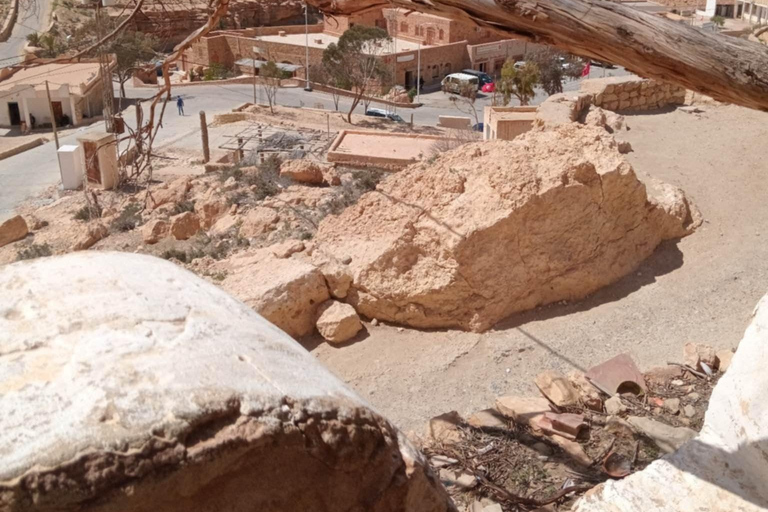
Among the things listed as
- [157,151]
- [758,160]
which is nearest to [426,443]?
[758,160]

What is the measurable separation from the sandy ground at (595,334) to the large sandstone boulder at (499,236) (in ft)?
0.65

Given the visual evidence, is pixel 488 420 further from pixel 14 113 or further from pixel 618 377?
pixel 14 113

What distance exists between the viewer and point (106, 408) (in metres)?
1.68

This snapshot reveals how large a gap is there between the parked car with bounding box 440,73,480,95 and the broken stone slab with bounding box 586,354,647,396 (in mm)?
28463

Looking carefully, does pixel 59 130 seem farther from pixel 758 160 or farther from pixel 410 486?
pixel 410 486

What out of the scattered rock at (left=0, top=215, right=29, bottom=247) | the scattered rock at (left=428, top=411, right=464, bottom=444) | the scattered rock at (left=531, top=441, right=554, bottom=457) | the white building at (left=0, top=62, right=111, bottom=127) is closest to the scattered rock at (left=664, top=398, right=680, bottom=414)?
the scattered rock at (left=531, top=441, right=554, bottom=457)

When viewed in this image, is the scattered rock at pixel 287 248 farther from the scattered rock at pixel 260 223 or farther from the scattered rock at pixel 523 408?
the scattered rock at pixel 523 408

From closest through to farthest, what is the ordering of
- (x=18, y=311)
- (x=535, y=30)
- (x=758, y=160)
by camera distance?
(x=18, y=311) → (x=535, y=30) → (x=758, y=160)

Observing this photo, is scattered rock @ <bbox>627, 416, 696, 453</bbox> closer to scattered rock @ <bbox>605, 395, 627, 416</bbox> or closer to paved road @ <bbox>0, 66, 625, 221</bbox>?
scattered rock @ <bbox>605, 395, 627, 416</bbox>

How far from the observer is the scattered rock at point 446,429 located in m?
4.61

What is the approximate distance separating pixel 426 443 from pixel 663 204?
451cm

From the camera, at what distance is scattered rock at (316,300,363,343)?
22.7 feet

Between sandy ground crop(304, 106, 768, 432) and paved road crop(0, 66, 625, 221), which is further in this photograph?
paved road crop(0, 66, 625, 221)

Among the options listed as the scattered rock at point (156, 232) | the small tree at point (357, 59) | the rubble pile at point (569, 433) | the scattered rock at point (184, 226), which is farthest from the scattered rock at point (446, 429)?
the small tree at point (357, 59)
